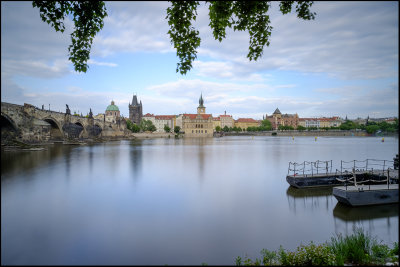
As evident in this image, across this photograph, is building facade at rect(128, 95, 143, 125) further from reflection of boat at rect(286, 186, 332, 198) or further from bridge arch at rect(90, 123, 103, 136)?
reflection of boat at rect(286, 186, 332, 198)

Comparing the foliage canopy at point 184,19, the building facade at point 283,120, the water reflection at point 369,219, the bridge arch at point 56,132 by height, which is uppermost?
the building facade at point 283,120

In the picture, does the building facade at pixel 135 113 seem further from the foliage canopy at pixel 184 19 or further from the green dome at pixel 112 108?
the foliage canopy at pixel 184 19

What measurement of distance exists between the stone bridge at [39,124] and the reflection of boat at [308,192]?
34.7 m

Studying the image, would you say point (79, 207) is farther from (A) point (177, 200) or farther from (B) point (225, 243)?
(B) point (225, 243)

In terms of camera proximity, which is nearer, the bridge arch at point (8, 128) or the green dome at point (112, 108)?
the bridge arch at point (8, 128)

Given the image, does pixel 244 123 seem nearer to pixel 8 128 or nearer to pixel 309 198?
pixel 8 128

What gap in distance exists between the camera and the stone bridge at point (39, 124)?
31.8 meters

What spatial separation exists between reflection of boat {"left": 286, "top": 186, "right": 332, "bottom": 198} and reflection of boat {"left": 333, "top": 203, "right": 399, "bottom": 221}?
88.0 inches

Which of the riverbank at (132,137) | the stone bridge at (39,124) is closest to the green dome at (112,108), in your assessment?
the riverbank at (132,137)

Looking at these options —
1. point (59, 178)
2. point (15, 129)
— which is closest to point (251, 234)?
point (59, 178)

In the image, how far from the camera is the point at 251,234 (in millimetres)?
7430

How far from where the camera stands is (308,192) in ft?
44.5

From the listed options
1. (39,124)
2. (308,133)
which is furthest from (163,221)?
(308,133)

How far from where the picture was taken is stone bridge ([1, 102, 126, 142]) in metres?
31.8
